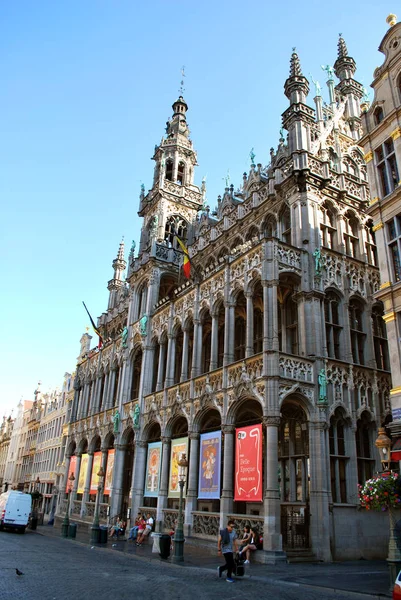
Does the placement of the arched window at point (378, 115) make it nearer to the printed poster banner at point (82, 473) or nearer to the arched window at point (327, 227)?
the arched window at point (327, 227)

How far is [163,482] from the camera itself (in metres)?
30.0

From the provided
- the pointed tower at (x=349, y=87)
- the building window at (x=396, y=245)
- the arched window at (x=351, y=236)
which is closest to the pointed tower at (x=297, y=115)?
the arched window at (x=351, y=236)

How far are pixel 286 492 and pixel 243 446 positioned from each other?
13.8 ft

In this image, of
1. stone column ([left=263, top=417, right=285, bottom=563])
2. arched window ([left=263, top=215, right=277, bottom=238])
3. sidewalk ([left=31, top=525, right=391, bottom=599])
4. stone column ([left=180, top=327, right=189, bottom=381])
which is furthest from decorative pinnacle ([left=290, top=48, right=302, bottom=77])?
sidewalk ([left=31, top=525, right=391, bottom=599])

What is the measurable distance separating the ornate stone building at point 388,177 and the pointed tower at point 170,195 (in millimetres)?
20122

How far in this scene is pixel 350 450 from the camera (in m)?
24.2

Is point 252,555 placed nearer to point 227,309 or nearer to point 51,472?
point 227,309

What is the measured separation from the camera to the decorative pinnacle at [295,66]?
31.0 m

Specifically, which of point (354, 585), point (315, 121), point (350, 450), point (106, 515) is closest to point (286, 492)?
point (350, 450)

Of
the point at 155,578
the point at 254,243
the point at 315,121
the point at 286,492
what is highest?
the point at 315,121

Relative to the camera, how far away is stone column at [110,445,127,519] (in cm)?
3469

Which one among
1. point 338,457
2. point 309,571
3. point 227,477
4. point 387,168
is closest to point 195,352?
point 227,477

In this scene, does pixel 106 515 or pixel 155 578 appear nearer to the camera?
pixel 155 578

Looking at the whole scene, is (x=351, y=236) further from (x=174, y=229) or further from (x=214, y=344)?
(x=174, y=229)
